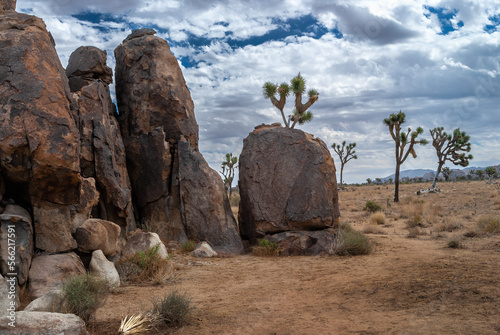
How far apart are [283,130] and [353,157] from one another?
36809 millimetres

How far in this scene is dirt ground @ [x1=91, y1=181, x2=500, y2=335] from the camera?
19.0 ft

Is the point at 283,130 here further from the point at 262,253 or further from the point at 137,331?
the point at 137,331

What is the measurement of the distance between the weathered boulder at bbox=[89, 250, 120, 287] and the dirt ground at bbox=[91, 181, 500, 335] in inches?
12.4

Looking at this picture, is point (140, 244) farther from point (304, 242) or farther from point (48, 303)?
point (304, 242)

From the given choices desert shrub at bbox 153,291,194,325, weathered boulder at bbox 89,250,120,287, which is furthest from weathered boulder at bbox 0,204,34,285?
desert shrub at bbox 153,291,194,325

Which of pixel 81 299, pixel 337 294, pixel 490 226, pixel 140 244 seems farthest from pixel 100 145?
pixel 490 226

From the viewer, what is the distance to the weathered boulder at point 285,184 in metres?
13.2

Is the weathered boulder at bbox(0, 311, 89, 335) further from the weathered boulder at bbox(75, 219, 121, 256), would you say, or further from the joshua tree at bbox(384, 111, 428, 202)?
the joshua tree at bbox(384, 111, 428, 202)

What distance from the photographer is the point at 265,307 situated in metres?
7.18

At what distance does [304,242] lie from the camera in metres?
12.8

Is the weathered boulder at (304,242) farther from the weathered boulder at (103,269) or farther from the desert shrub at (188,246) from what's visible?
the weathered boulder at (103,269)

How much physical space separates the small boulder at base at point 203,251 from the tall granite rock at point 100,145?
7.01 ft

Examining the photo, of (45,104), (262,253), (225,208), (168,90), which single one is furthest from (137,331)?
(168,90)

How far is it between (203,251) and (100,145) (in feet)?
14.0
